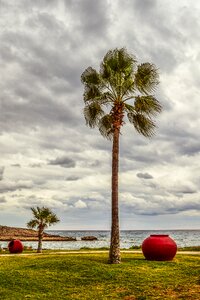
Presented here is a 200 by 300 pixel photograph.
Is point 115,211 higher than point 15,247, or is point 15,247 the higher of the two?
point 115,211

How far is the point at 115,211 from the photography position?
24141 millimetres

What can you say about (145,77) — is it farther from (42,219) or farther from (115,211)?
(42,219)

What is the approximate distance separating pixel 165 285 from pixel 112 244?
635 cm

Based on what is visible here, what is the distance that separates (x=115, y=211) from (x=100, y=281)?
623 centimetres

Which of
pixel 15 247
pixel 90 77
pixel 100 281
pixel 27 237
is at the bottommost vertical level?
pixel 100 281

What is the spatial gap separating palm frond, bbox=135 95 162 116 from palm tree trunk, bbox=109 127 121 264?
1.88 meters

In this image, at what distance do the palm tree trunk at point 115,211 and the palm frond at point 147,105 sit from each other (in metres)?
1.88

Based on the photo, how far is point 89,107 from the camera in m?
25.9

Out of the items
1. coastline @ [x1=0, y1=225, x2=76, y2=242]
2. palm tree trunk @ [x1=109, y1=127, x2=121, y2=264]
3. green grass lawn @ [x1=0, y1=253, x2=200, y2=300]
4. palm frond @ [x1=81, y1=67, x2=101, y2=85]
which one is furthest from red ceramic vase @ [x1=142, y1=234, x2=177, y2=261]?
coastline @ [x1=0, y1=225, x2=76, y2=242]

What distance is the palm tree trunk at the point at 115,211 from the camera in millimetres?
23188

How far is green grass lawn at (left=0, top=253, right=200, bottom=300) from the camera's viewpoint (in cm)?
1597

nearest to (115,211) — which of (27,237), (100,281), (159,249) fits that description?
(159,249)

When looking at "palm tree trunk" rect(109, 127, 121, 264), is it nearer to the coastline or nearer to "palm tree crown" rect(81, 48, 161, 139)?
"palm tree crown" rect(81, 48, 161, 139)

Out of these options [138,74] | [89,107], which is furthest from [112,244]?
[138,74]
